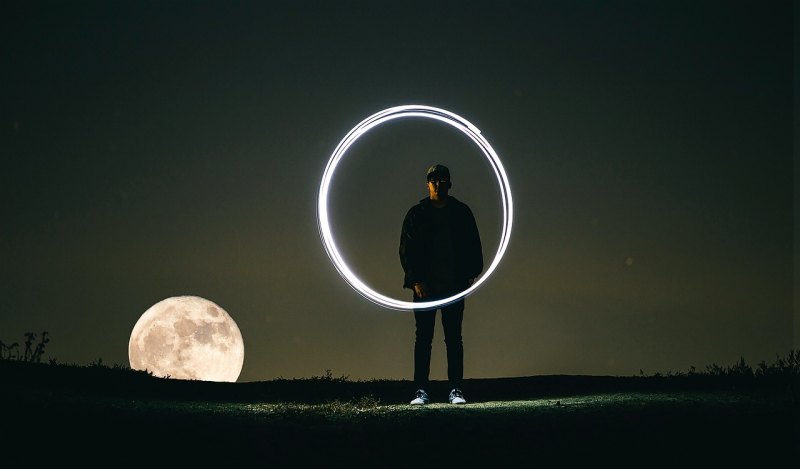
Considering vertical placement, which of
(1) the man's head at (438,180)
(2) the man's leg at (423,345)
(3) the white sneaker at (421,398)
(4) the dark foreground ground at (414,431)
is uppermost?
(1) the man's head at (438,180)

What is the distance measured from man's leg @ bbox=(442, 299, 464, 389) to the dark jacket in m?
0.32

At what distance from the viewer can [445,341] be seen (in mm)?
10602

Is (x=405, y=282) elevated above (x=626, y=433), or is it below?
above

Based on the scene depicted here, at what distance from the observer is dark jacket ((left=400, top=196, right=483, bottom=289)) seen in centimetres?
1045

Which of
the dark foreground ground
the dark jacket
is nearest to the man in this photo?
the dark jacket

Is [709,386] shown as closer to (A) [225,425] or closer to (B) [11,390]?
(A) [225,425]

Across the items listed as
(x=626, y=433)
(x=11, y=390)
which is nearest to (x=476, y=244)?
(x=626, y=433)

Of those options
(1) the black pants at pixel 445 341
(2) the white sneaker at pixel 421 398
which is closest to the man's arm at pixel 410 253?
(1) the black pants at pixel 445 341

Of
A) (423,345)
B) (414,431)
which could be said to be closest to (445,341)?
(423,345)

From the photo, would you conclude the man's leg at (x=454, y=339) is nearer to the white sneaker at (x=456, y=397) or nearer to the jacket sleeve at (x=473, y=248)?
the white sneaker at (x=456, y=397)

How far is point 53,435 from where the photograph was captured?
7777 millimetres

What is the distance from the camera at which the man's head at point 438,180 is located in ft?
34.3

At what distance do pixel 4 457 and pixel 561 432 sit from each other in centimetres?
430

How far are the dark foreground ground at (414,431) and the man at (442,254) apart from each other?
3.33ft
